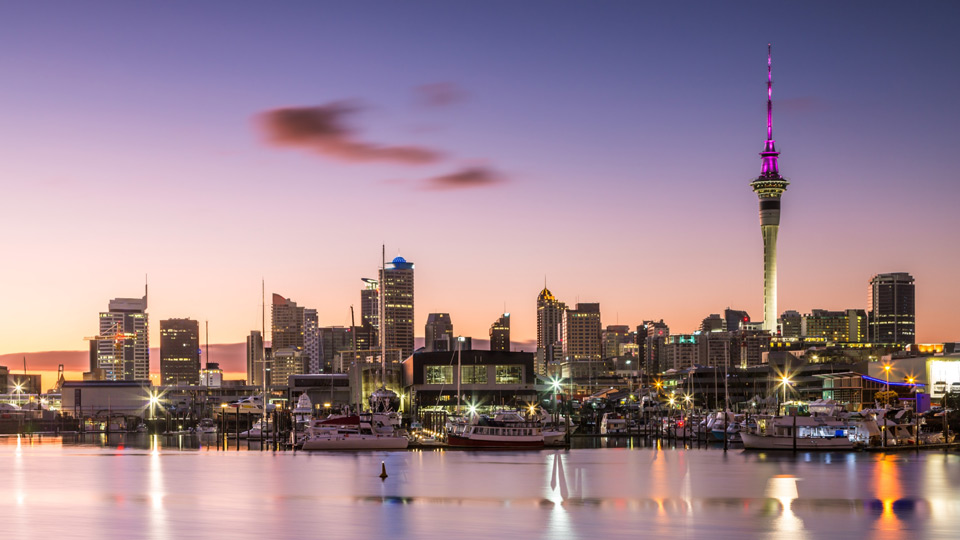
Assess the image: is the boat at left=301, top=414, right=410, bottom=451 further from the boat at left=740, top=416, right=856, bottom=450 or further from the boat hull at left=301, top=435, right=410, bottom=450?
the boat at left=740, top=416, right=856, bottom=450

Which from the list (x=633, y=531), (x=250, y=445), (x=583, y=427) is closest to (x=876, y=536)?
(x=633, y=531)

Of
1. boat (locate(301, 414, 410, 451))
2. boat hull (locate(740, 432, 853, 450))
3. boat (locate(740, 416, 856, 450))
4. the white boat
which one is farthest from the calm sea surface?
the white boat

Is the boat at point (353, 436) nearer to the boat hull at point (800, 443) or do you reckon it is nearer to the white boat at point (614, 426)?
the boat hull at point (800, 443)

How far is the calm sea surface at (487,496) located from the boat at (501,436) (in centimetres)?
420

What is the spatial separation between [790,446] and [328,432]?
164ft

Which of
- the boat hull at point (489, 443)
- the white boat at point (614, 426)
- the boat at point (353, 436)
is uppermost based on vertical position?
the boat at point (353, 436)

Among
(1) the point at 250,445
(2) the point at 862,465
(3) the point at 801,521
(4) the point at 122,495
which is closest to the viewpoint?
(3) the point at 801,521

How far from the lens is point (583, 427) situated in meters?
195

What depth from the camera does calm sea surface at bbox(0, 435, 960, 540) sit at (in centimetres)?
6019

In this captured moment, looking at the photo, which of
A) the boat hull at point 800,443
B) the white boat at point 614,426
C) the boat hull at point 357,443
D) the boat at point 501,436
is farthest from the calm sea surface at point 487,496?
the white boat at point 614,426

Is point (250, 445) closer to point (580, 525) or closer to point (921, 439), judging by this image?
point (921, 439)

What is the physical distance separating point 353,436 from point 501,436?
54.8 ft

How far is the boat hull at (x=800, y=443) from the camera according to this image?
11869cm

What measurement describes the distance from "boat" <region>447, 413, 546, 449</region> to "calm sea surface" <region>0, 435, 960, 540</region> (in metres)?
4.20
